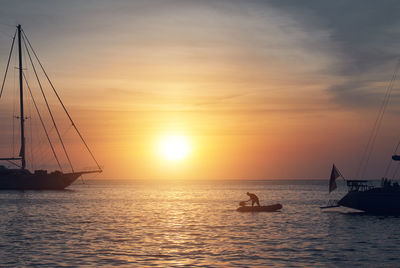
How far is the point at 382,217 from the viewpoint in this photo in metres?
59.9

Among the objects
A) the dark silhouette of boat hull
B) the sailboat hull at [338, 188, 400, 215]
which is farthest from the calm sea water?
the dark silhouette of boat hull

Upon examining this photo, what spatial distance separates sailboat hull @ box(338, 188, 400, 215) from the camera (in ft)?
185

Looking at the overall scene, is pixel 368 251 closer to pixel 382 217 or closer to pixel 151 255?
pixel 151 255

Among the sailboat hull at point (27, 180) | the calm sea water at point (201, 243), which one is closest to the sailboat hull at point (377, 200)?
the calm sea water at point (201, 243)

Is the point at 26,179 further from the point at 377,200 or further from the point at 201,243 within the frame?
the point at 201,243


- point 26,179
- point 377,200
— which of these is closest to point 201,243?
point 377,200

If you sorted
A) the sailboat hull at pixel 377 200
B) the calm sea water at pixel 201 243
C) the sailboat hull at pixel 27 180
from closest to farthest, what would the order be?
the calm sea water at pixel 201 243, the sailboat hull at pixel 377 200, the sailboat hull at pixel 27 180

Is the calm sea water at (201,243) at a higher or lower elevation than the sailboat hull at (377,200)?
lower

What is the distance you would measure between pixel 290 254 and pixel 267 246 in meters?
3.80

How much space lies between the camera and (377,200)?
57.6 metres

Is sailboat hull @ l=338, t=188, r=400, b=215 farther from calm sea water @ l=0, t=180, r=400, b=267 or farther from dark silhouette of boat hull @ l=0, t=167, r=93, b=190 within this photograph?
dark silhouette of boat hull @ l=0, t=167, r=93, b=190

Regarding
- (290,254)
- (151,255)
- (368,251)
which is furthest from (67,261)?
(368,251)

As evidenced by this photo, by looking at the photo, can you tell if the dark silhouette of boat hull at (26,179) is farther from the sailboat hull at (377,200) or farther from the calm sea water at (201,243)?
the sailboat hull at (377,200)

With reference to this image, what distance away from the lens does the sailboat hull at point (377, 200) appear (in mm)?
56531
